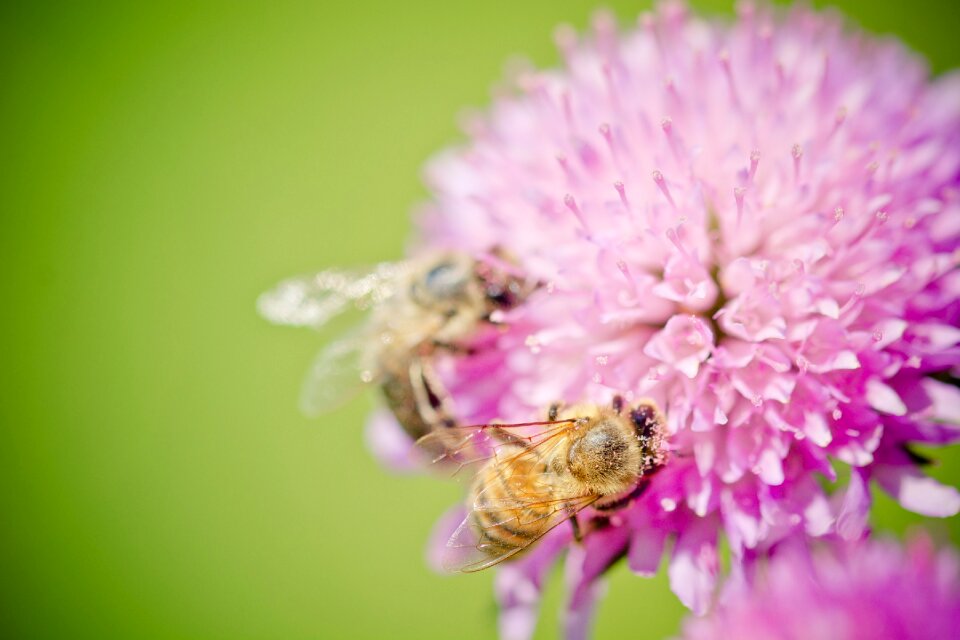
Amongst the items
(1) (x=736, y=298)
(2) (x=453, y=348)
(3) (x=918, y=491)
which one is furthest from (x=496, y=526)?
(3) (x=918, y=491)

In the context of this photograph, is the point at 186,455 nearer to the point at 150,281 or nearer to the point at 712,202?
the point at 150,281

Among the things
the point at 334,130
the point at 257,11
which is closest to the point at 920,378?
the point at 334,130

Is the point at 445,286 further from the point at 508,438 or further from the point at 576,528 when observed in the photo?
the point at 576,528

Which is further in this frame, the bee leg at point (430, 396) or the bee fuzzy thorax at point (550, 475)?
the bee leg at point (430, 396)

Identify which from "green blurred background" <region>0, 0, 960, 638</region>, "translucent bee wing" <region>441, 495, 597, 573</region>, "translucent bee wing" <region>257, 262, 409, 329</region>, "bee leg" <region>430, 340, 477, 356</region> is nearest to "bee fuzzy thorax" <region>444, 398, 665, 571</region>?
"translucent bee wing" <region>441, 495, 597, 573</region>

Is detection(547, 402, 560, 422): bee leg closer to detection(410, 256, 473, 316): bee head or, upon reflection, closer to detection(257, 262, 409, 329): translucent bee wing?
detection(410, 256, 473, 316): bee head

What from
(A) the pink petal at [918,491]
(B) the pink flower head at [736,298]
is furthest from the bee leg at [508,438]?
(A) the pink petal at [918,491]

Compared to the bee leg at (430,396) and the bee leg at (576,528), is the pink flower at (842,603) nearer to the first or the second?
the bee leg at (576,528)
